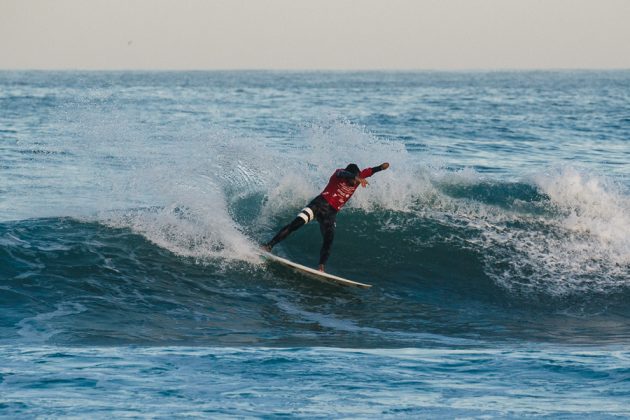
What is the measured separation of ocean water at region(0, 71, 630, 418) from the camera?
7.29 meters

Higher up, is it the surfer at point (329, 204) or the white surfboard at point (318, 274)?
the surfer at point (329, 204)

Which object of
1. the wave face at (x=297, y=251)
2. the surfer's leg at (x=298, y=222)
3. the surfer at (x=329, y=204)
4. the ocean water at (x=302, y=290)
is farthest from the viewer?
the surfer at (x=329, y=204)

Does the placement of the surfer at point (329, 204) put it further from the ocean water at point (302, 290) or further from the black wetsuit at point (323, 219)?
the ocean water at point (302, 290)

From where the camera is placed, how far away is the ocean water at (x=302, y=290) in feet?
23.9

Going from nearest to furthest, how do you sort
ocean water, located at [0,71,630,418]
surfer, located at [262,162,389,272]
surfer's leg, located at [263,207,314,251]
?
ocean water, located at [0,71,630,418], surfer's leg, located at [263,207,314,251], surfer, located at [262,162,389,272]

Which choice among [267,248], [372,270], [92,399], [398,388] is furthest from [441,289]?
[92,399]

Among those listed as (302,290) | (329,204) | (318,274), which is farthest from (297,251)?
(302,290)

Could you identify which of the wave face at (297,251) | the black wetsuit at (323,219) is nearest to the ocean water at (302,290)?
the wave face at (297,251)

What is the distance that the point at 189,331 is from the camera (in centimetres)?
980

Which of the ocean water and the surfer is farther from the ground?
the surfer

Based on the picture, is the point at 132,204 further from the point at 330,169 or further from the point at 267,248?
the point at 267,248

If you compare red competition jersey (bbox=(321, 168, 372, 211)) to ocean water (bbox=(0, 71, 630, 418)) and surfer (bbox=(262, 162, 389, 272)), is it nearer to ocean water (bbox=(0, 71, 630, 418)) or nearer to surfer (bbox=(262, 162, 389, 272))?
surfer (bbox=(262, 162, 389, 272))

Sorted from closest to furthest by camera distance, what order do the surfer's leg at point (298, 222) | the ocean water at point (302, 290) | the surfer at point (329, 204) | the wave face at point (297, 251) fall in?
the ocean water at point (302, 290)
the wave face at point (297, 251)
the surfer's leg at point (298, 222)
the surfer at point (329, 204)

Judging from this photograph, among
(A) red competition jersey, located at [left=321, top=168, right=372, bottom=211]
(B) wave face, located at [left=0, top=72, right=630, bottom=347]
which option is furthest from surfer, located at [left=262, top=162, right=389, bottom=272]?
(B) wave face, located at [left=0, top=72, right=630, bottom=347]
